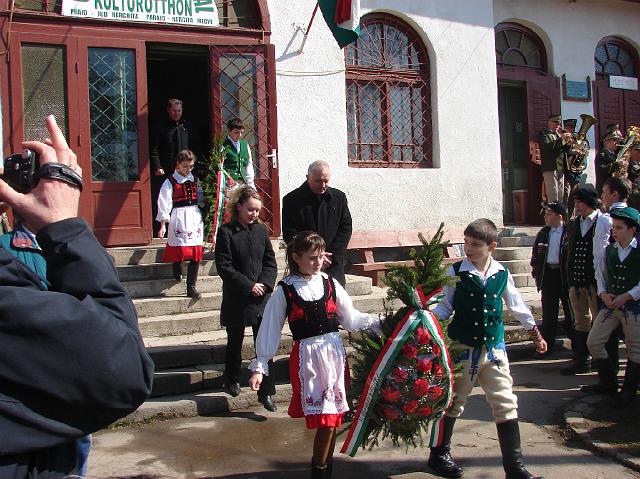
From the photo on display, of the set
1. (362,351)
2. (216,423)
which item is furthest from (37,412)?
(216,423)

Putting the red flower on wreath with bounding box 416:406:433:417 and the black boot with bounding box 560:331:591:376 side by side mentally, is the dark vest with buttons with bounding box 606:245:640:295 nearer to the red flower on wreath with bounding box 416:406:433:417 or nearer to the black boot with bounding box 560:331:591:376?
the black boot with bounding box 560:331:591:376

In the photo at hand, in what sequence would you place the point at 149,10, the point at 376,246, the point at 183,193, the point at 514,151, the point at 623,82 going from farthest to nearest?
1. the point at 623,82
2. the point at 514,151
3. the point at 376,246
4. the point at 149,10
5. the point at 183,193

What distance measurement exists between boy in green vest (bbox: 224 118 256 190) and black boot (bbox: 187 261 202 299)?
4.83ft

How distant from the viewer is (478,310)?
4.13m

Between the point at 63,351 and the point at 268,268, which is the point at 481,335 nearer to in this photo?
the point at 268,268

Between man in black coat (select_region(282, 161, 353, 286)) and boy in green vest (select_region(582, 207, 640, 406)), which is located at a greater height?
man in black coat (select_region(282, 161, 353, 286))

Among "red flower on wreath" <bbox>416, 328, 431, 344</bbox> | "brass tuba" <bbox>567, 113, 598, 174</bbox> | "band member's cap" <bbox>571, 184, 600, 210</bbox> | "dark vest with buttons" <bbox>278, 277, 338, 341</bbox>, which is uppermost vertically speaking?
"brass tuba" <bbox>567, 113, 598, 174</bbox>

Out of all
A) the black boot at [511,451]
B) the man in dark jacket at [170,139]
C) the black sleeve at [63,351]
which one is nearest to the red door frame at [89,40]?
the man in dark jacket at [170,139]

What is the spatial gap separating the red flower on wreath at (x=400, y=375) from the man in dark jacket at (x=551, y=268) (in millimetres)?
3794

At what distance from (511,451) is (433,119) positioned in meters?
7.89

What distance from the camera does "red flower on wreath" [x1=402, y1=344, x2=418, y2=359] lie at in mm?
3838

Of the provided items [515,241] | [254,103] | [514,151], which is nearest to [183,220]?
[254,103]

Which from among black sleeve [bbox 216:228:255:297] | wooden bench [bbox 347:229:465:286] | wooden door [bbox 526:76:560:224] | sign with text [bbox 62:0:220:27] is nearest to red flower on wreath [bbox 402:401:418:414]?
black sleeve [bbox 216:228:255:297]

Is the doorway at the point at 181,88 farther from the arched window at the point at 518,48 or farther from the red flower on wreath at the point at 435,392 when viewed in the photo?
the red flower on wreath at the point at 435,392
